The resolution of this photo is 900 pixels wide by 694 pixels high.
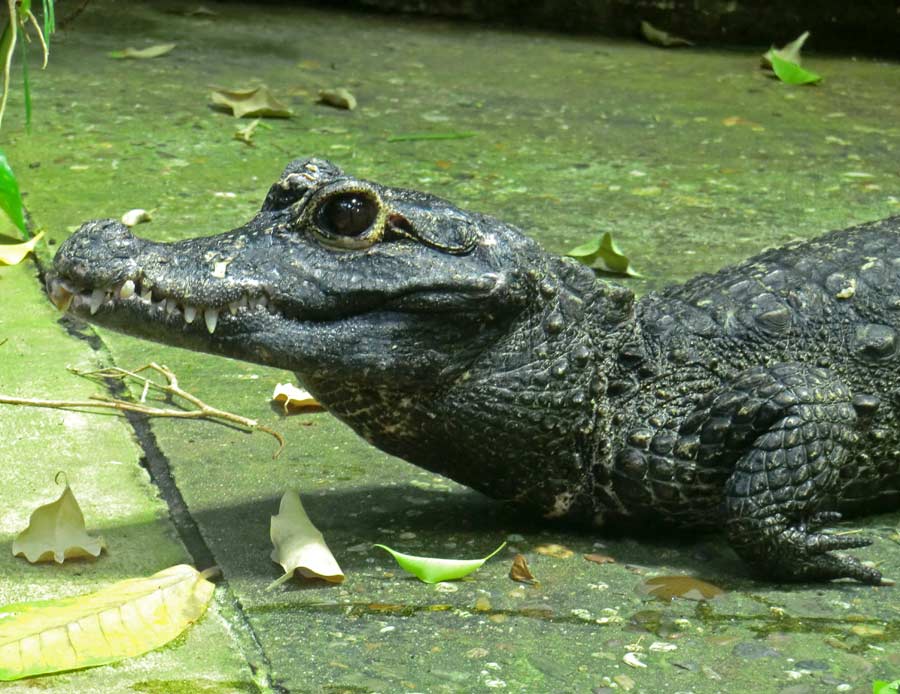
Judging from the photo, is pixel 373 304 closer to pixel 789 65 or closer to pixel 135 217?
pixel 135 217

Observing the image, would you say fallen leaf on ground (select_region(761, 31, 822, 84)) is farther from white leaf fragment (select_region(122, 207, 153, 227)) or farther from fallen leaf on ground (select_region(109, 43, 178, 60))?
white leaf fragment (select_region(122, 207, 153, 227))

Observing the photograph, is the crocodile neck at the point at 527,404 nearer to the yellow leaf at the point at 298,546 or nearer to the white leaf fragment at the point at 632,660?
the yellow leaf at the point at 298,546

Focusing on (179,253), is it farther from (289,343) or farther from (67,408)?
(67,408)

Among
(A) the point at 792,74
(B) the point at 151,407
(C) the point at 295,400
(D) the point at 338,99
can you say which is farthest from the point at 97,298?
(A) the point at 792,74

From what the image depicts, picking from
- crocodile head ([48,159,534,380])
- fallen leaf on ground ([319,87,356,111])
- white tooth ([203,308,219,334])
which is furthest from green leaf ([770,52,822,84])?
white tooth ([203,308,219,334])

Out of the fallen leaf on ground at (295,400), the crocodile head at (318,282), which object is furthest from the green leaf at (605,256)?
the crocodile head at (318,282)

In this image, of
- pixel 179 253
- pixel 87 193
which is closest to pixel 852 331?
pixel 179 253
